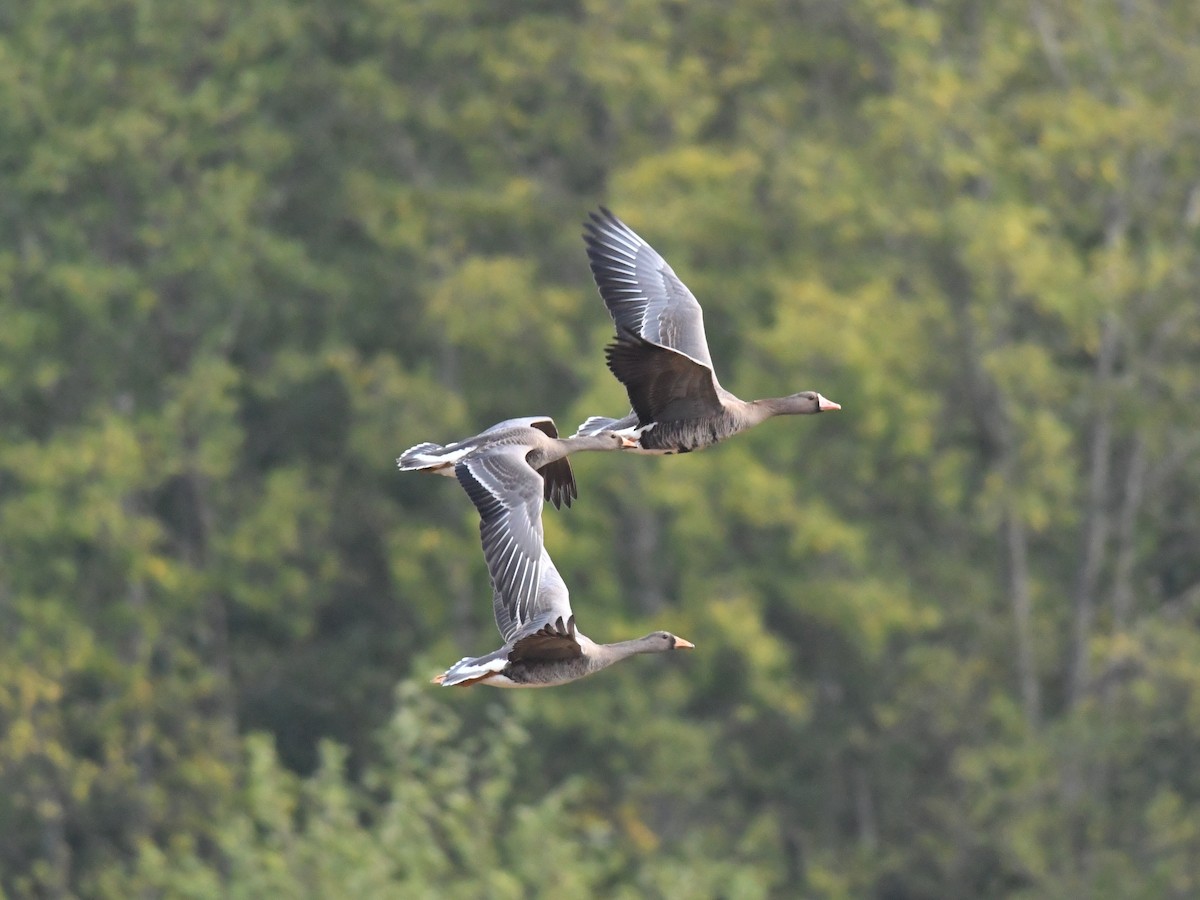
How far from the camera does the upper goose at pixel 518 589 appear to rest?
15.4m

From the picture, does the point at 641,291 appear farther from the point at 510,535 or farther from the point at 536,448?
the point at 510,535

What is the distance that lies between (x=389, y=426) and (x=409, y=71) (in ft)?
17.6

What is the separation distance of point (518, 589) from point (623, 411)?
1631cm

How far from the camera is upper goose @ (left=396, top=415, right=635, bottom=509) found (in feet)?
54.2

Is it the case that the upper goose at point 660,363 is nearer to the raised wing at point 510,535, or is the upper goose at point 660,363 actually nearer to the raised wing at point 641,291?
the raised wing at point 641,291

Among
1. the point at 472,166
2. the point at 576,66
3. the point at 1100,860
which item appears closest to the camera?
the point at 1100,860

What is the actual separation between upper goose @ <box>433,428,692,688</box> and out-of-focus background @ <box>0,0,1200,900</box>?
48.0 ft

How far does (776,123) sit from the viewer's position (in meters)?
36.9

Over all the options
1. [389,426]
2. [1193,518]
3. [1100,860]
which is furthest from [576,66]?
[1100,860]

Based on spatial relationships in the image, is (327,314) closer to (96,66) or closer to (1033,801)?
(96,66)

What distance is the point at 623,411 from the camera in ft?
104

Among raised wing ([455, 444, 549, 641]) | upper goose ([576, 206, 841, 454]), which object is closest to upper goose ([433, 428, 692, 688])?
raised wing ([455, 444, 549, 641])

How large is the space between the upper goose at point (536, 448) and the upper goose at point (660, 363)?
0.20 meters

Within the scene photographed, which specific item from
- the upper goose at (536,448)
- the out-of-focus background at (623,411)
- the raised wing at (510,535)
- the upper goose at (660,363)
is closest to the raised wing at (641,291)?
the upper goose at (660,363)
